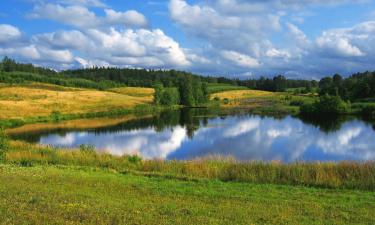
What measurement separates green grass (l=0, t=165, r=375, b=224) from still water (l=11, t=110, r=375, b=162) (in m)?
17.0

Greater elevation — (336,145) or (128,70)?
(128,70)

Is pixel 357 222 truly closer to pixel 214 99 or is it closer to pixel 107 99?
pixel 107 99

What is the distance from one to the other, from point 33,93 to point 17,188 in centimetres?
8459

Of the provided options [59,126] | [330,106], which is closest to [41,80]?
[59,126]

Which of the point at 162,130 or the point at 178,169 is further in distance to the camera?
the point at 162,130

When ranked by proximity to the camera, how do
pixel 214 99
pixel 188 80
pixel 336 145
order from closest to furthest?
pixel 336 145 → pixel 188 80 → pixel 214 99

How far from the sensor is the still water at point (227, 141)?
33.7 metres

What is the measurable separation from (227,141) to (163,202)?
32.2 metres

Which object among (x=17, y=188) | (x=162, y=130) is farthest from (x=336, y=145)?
(x=17, y=188)

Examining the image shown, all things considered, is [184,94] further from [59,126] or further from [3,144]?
[3,144]

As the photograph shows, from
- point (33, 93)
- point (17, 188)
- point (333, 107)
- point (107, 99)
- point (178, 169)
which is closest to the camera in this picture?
point (17, 188)

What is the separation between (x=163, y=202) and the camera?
10.2 meters

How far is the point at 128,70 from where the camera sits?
187875 millimetres

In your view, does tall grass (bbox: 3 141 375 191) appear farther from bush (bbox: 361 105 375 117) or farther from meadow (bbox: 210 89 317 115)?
meadow (bbox: 210 89 317 115)
